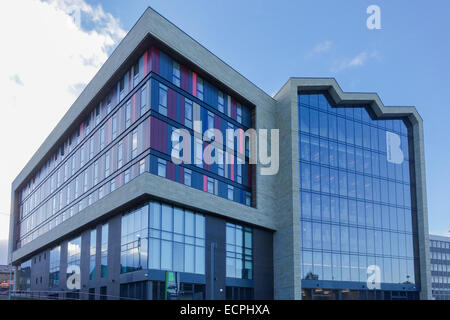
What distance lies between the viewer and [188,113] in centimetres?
→ 3862

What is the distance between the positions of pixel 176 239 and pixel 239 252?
26.0 ft

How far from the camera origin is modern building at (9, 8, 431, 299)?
1396 inches

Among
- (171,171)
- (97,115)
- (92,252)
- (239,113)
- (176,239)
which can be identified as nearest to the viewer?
(176,239)

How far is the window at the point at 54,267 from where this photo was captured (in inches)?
1967

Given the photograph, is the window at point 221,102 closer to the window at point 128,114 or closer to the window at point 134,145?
the window at point 128,114

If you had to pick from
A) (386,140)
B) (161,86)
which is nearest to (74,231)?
(161,86)

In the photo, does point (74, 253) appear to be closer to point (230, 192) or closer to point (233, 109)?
point (230, 192)

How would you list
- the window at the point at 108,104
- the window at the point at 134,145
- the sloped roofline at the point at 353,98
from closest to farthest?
the window at the point at 134,145
the window at the point at 108,104
the sloped roofline at the point at 353,98

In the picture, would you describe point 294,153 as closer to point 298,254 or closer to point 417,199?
point 298,254

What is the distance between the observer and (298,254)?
42.3m

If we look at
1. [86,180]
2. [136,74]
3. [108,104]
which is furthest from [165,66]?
[86,180]

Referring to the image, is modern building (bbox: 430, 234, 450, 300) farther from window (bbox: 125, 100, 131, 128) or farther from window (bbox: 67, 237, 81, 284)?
window (bbox: 125, 100, 131, 128)

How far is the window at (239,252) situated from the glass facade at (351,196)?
18.1 feet

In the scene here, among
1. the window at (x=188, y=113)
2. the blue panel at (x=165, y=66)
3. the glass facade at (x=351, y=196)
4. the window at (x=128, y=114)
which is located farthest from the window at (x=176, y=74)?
the glass facade at (x=351, y=196)
